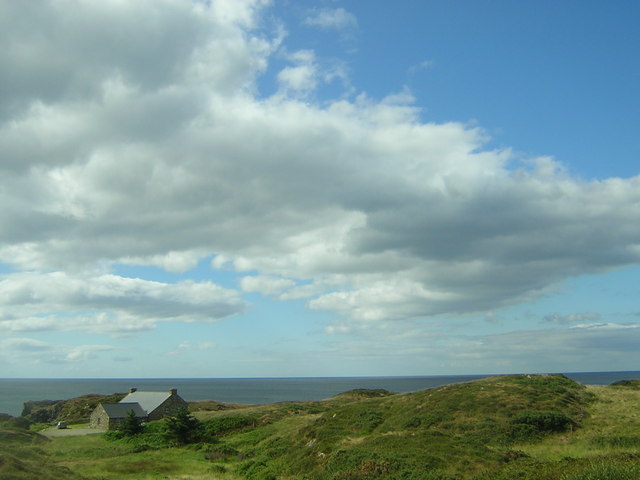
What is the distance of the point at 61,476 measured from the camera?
30.5 metres

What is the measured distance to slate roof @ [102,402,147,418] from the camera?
69.2 m

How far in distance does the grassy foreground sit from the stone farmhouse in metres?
8.51

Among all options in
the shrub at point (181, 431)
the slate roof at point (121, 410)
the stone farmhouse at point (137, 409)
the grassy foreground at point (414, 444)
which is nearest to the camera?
the grassy foreground at point (414, 444)

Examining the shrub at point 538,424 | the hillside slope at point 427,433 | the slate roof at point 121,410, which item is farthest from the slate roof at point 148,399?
the shrub at point 538,424

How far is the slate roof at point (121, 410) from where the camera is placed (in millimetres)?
69225

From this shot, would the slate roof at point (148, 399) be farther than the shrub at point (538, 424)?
Yes

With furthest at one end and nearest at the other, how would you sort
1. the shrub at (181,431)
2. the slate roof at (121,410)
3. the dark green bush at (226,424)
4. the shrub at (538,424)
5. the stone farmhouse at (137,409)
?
the slate roof at (121,410) → the stone farmhouse at (137,409) → the dark green bush at (226,424) → the shrub at (181,431) → the shrub at (538,424)

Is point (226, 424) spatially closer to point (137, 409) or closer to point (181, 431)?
point (181, 431)

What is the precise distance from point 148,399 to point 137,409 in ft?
18.3

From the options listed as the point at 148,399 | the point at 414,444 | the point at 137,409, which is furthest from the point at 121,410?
the point at 414,444

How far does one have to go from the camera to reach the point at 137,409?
73000mm

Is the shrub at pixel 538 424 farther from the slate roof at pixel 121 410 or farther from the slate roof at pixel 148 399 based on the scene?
the slate roof at pixel 148 399

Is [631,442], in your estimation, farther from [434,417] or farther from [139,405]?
[139,405]

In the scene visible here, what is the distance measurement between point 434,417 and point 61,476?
2897cm
